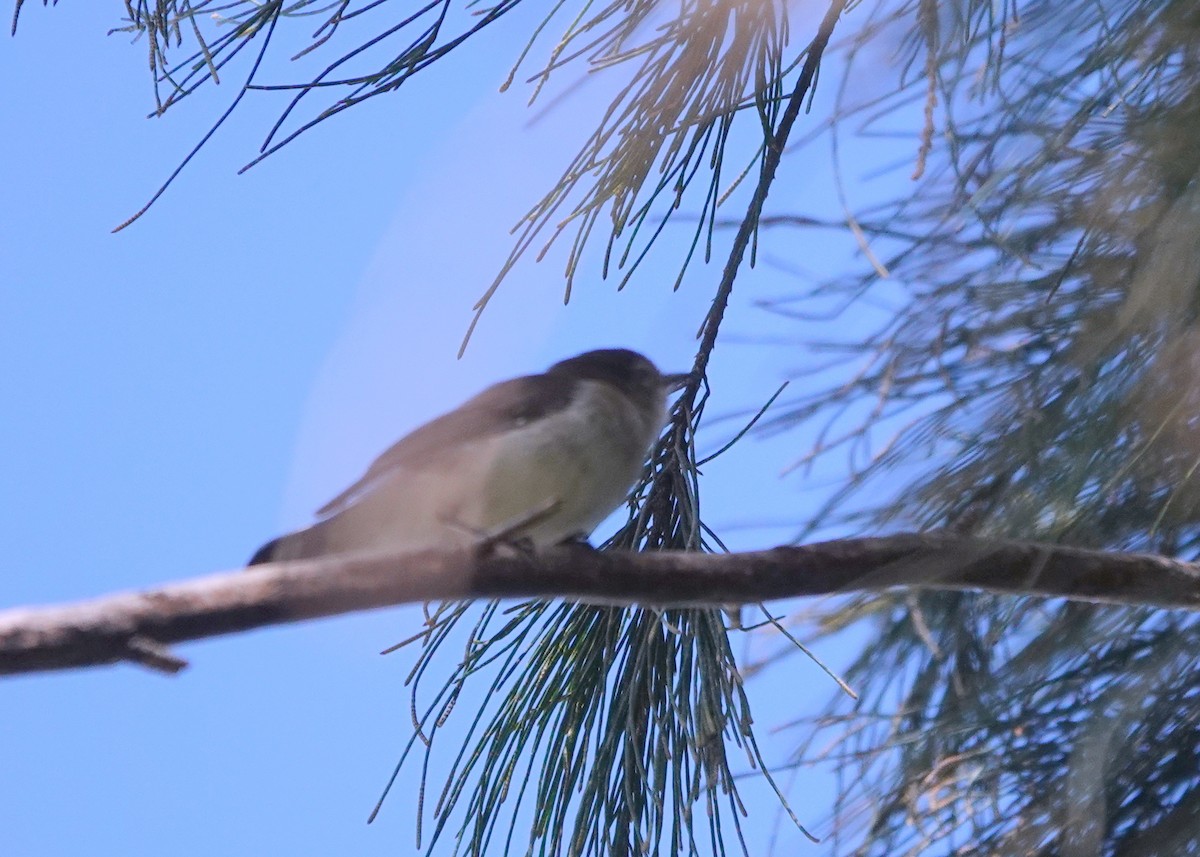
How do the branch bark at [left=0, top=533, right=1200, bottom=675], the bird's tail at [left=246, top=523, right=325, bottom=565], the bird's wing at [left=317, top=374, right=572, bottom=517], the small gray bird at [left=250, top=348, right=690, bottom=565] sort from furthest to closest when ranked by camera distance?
the bird's wing at [left=317, top=374, right=572, bottom=517]
the small gray bird at [left=250, top=348, right=690, bottom=565]
the bird's tail at [left=246, top=523, right=325, bottom=565]
the branch bark at [left=0, top=533, right=1200, bottom=675]

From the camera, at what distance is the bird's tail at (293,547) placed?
1821 millimetres

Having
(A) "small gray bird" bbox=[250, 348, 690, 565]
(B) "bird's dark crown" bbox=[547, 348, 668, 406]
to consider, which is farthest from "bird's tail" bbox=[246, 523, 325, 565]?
(B) "bird's dark crown" bbox=[547, 348, 668, 406]

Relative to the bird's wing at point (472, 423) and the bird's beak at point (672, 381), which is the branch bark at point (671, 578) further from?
the bird's beak at point (672, 381)

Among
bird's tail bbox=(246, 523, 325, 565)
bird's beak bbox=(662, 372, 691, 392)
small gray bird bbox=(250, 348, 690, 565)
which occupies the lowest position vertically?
bird's tail bbox=(246, 523, 325, 565)

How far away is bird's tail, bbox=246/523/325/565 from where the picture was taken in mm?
1821

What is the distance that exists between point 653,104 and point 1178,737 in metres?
1.10

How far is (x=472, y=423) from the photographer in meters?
2.56

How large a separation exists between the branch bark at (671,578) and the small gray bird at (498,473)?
0.58 metres

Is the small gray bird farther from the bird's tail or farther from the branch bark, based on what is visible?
the branch bark

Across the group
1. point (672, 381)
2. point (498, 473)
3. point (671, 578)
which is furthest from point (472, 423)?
point (671, 578)

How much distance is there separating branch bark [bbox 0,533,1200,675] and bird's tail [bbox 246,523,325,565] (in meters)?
0.34

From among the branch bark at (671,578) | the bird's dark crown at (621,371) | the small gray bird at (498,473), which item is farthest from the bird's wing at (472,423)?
the branch bark at (671,578)

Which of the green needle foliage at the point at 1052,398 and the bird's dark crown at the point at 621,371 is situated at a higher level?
the bird's dark crown at the point at 621,371

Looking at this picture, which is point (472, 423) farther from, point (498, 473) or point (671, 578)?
point (671, 578)
